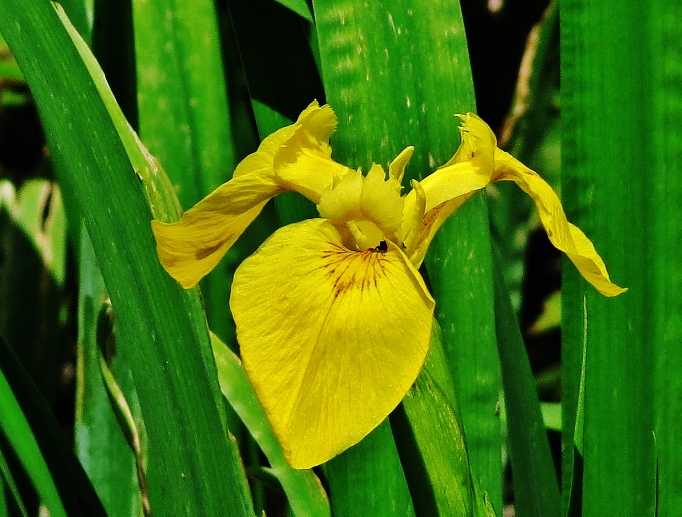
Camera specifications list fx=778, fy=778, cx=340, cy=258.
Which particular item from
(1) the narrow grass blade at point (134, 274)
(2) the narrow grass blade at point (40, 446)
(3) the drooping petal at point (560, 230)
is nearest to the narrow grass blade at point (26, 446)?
(2) the narrow grass blade at point (40, 446)

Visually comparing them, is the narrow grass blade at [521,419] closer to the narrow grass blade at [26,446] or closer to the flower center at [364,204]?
the flower center at [364,204]

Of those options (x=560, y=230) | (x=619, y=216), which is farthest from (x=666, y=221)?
(x=560, y=230)

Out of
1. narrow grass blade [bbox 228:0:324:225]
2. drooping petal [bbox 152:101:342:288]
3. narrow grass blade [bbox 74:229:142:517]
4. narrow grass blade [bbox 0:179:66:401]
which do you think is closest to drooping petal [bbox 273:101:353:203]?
drooping petal [bbox 152:101:342:288]

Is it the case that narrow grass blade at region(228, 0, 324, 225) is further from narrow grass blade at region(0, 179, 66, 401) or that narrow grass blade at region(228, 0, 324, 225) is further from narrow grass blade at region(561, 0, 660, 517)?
narrow grass blade at region(0, 179, 66, 401)

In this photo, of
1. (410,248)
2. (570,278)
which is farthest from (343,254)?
(570,278)

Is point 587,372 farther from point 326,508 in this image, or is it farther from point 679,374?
point 326,508

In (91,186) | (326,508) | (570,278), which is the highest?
(91,186)

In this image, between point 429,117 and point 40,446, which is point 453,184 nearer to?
point 429,117
